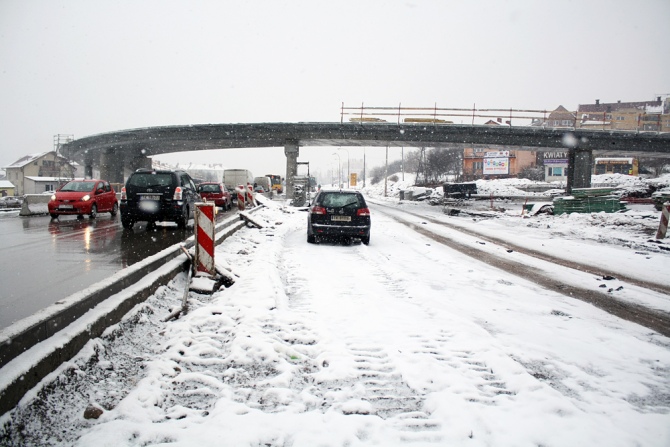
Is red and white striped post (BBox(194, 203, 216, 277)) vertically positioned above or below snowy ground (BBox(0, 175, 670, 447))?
above

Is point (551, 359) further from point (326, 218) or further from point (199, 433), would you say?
point (326, 218)

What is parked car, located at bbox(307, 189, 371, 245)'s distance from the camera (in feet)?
36.9

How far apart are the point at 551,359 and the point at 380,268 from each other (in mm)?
4569

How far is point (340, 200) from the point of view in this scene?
37.4 feet

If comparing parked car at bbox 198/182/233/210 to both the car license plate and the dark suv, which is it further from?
the car license plate

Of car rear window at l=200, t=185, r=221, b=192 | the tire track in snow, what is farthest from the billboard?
the tire track in snow

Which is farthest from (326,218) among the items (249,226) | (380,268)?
(249,226)

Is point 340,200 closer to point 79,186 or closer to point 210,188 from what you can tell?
point 79,186

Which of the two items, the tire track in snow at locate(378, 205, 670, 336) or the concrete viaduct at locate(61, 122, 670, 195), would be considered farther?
the concrete viaduct at locate(61, 122, 670, 195)

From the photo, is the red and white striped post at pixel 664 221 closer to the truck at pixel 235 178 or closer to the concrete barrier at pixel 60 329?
the concrete barrier at pixel 60 329

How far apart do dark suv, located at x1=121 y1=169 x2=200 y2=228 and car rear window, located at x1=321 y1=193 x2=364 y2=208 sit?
4.34 m

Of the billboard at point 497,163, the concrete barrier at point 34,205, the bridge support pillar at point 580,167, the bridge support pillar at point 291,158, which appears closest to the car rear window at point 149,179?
the concrete barrier at point 34,205

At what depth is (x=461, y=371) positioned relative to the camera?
3.75 metres

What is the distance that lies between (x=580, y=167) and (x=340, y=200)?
27.6 meters
